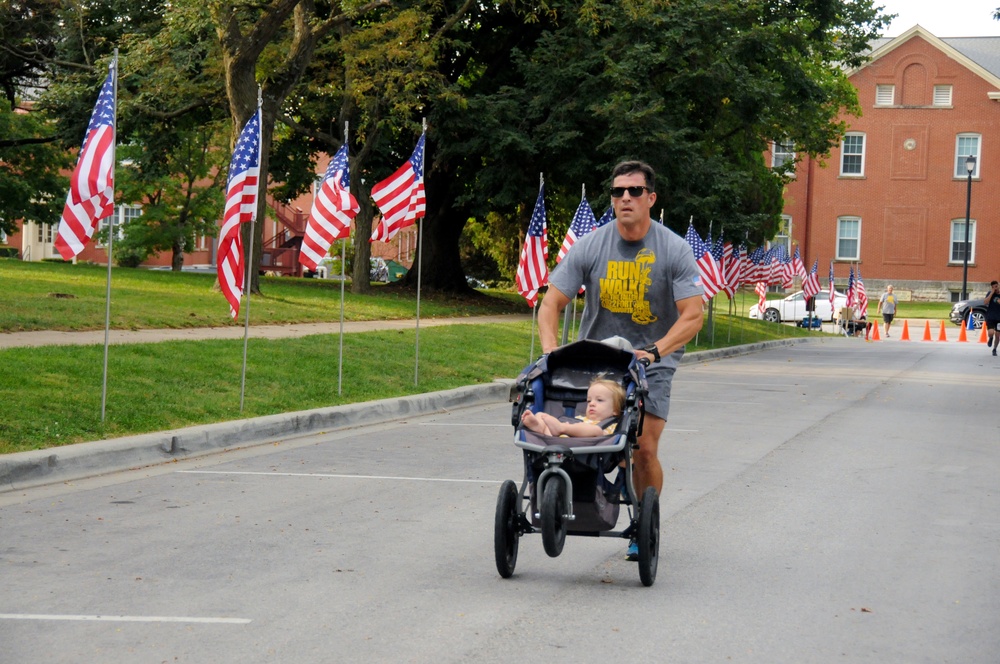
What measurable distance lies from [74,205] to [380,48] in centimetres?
2114

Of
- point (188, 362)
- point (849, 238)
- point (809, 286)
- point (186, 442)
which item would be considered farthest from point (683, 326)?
point (849, 238)

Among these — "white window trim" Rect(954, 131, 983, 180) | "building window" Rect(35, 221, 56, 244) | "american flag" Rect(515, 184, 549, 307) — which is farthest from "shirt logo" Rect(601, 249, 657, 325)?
"building window" Rect(35, 221, 56, 244)

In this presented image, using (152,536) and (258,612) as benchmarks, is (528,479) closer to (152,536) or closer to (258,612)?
(258,612)

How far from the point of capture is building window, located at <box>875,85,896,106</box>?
68625mm

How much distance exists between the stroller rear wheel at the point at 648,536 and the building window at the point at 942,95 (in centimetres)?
6667

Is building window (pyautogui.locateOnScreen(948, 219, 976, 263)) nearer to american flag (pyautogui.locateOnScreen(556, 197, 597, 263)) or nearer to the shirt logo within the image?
american flag (pyautogui.locateOnScreen(556, 197, 597, 263))

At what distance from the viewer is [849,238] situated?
69.1 m

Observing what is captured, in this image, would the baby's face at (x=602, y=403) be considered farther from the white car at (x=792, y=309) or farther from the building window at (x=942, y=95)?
the building window at (x=942, y=95)

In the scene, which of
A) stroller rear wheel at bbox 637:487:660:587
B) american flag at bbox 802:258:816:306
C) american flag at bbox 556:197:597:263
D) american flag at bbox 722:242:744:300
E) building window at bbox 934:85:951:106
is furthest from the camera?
building window at bbox 934:85:951:106

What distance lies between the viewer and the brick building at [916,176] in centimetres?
6781

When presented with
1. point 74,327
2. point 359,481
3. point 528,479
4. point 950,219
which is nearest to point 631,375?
point 528,479

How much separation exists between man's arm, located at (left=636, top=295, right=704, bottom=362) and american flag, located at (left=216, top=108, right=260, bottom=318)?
7547mm

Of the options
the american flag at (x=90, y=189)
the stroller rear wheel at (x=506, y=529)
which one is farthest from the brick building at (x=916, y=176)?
the stroller rear wheel at (x=506, y=529)

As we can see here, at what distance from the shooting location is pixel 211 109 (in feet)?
119
